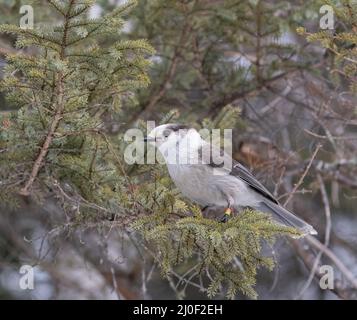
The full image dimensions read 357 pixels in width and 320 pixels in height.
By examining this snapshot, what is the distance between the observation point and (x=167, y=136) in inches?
184

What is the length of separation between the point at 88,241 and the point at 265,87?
104 inches

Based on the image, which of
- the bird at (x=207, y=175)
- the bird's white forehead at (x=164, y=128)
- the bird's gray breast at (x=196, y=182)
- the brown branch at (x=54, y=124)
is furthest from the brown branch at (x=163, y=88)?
the brown branch at (x=54, y=124)

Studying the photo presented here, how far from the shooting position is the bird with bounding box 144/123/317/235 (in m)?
4.55

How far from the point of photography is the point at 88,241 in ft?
23.9

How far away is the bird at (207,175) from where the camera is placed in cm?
455

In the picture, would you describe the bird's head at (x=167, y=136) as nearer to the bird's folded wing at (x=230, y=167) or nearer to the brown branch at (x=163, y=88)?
the bird's folded wing at (x=230, y=167)

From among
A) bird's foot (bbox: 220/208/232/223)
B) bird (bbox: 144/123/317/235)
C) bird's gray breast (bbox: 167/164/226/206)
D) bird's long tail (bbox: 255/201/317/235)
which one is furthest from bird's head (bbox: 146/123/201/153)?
bird's long tail (bbox: 255/201/317/235)

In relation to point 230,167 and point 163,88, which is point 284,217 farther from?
point 163,88

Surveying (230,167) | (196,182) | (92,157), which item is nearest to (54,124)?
(92,157)

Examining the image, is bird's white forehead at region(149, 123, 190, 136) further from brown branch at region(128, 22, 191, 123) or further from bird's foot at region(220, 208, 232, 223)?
brown branch at region(128, 22, 191, 123)

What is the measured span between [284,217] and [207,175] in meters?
0.66

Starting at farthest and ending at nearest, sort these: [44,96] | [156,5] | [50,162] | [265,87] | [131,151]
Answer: [265,87] < [156,5] < [131,151] < [50,162] < [44,96]
